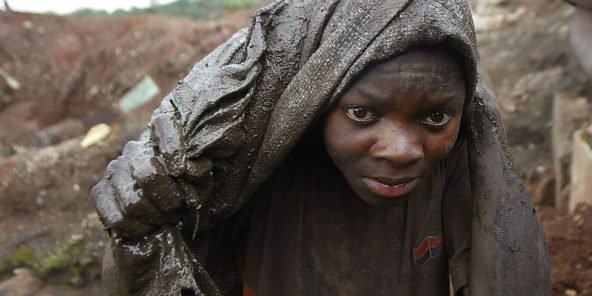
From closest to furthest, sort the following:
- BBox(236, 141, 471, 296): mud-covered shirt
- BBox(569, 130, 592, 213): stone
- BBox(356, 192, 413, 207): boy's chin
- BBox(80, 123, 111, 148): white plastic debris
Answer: BBox(356, 192, 413, 207): boy's chin < BBox(236, 141, 471, 296): mud-covered shirt < BBox(569, 130, 592, 213): stone < BBox(80, 123, 111, 148): white plastic debris

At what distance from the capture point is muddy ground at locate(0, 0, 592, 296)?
3.26 metres

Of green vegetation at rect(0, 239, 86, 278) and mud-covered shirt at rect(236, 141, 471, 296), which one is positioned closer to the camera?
mud-covered shirt at rect(236, 141, 471, 296)

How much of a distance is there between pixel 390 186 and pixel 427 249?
1.10ft

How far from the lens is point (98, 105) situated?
6367 millimetres

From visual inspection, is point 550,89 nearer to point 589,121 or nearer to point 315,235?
point 589,121

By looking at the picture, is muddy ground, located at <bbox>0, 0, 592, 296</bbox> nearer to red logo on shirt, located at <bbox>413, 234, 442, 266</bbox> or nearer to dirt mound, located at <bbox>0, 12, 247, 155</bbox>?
dirt mound, located at <bbox>0, 12, 247, 155</bbox>

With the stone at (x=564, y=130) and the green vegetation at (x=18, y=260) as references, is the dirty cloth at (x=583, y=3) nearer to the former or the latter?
the stone at (x=564, y=130)

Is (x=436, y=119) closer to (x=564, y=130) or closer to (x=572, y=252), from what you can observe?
(x=572, y=252)

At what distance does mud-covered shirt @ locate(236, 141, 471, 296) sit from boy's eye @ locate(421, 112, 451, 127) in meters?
0.27

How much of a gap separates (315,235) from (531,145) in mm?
2918

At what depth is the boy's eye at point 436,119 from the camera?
1166 millimetres

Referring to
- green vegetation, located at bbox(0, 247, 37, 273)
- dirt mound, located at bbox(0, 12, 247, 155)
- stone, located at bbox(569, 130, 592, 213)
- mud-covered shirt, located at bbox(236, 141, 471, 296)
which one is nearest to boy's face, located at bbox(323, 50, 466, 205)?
mud-covered shirt, located at bbox(236, 141, 471, 296)

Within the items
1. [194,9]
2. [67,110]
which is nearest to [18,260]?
[67,110]

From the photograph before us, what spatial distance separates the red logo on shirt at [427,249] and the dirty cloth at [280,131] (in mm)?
103
